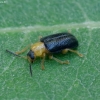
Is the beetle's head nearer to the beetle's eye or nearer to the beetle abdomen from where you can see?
the beetle's eye

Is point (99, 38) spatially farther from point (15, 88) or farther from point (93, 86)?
point (15, 88)

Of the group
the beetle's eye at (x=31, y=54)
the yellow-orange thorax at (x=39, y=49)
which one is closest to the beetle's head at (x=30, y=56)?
the beetle's eye at (x=31, y=54)

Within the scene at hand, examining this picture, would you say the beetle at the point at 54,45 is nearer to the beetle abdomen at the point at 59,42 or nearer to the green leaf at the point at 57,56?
the beetle abdomen at the point at 59,42

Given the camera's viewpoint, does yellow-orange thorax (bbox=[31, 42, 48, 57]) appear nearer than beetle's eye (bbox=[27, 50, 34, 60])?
No

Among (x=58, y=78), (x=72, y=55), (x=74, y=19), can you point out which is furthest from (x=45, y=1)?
(x=58, y=78)

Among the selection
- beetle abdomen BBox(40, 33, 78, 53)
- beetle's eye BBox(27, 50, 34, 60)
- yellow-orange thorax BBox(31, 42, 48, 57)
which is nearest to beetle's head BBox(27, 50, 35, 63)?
beetle's eye BBox(27, 50, 34, 60)

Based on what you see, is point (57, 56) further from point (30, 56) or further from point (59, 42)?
point (30, 56)

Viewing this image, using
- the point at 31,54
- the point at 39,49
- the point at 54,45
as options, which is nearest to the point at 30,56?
the point at 31,54
